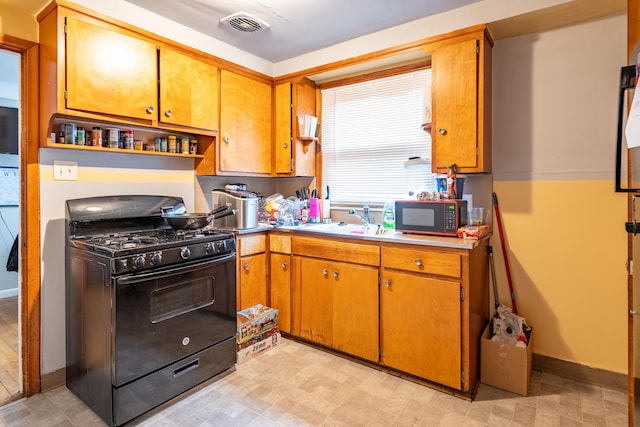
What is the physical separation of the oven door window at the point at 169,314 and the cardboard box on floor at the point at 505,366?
1.62 meters

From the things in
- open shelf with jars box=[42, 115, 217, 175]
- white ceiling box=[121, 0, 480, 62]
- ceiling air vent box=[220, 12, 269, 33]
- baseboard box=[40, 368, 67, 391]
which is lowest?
baseboard box=[40, 368, 67, 391]

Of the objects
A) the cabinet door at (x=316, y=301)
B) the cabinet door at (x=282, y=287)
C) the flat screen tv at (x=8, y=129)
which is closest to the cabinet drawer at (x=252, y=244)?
A: the cabinet door at (x=282, y=287)

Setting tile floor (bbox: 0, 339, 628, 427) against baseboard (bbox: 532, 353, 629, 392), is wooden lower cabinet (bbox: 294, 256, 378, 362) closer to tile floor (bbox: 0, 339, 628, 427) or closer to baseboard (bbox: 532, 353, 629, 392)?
tile floor (bbox: 0, 339, 628, 427)

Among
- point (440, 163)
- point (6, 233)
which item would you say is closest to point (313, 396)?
point (440, 163)

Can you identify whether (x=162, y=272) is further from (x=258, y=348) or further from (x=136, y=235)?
(x=258, y=348)

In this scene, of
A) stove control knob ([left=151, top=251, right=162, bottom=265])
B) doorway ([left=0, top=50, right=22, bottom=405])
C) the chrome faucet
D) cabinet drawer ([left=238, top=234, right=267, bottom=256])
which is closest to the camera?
stove control knob ([left=151, top=251, right=162, bottom=265])

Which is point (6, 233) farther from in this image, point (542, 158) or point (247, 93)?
point (542, 158)

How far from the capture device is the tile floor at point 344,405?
6.23 feet

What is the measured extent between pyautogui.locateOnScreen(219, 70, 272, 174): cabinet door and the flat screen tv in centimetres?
283

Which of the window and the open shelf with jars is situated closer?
the open shelf with jars

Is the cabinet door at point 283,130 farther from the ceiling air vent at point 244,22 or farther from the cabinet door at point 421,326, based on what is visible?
the cabinet door at point 421,326

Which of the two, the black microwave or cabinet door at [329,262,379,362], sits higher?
the black microwave

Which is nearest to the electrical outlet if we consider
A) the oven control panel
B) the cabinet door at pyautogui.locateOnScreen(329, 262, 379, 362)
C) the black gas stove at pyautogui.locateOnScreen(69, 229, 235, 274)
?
the black gas stove at pyautogui.locateOnScreen(69, 229, 235, 274)

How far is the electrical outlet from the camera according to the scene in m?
Result: 2.23
